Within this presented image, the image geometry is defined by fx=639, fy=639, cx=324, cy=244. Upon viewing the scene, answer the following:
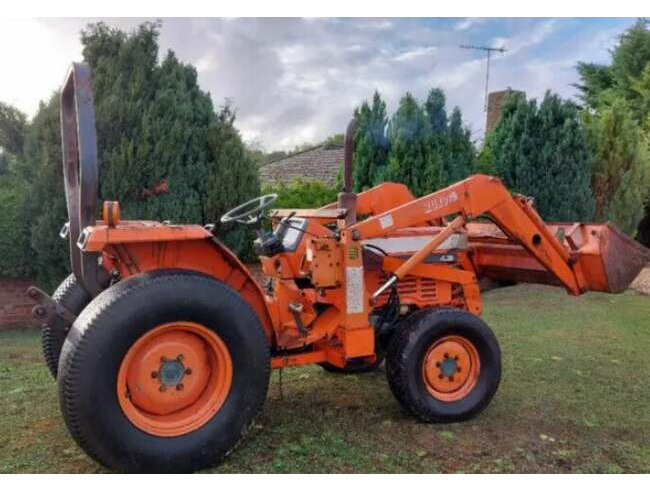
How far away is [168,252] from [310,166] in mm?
18542

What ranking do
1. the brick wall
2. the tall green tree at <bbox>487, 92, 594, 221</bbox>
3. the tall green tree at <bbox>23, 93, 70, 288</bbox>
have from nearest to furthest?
the tall green tree at <bbox>23, 93, 70, 288</bbox> < the brick wall < the tall green tree at <bbox>487, 92, 594, 221</bbox>

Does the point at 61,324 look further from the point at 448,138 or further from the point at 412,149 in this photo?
the point at 448,138

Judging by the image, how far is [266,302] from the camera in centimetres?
397

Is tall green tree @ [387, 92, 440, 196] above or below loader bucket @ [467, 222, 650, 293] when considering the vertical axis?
above

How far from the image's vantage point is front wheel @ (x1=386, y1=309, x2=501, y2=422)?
4129 millimetres

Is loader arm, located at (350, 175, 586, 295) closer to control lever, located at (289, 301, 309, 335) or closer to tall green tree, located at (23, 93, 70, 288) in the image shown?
control lever, located at (289, 301, 309, 335)

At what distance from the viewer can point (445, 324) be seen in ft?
14.0

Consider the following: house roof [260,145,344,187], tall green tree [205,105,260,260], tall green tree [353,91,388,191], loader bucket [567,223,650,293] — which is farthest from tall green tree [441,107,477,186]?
house roof [260,145,344,187]

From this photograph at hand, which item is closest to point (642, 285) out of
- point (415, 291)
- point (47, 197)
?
point (415, 291)

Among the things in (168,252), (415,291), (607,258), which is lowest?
(415,291)

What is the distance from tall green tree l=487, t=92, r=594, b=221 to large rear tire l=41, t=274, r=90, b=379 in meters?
8.64

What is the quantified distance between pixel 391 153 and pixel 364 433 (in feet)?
22.4

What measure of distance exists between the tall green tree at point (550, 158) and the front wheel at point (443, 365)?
7.24 meters

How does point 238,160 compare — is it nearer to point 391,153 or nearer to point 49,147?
point 49,147
